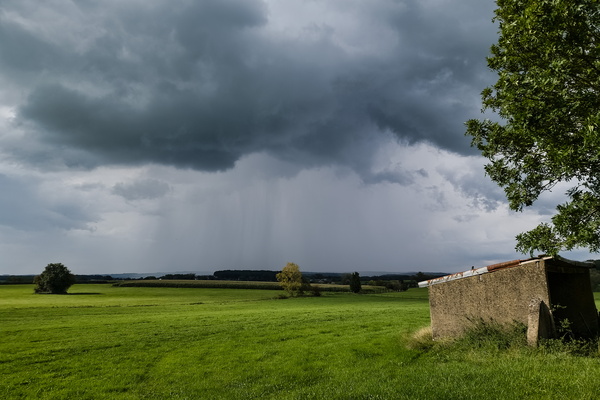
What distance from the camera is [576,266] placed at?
17703mm

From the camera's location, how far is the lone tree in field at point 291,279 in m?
101

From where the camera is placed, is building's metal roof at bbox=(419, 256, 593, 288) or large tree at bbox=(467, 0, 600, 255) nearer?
large tree at bbox=(467, 0, 600, 255)

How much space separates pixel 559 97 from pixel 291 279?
304 feet

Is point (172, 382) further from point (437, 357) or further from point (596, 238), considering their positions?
point (596, 238)

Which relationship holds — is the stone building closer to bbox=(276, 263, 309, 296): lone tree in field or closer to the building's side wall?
the building's side wall

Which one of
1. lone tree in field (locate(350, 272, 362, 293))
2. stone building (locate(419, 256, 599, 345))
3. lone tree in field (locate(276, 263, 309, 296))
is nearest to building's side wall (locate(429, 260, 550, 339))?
stone building (locate(419, 256, 599, 345))

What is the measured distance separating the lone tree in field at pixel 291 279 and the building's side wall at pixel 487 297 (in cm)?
8159

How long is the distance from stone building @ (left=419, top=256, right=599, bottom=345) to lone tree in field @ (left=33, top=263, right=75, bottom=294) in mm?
120582

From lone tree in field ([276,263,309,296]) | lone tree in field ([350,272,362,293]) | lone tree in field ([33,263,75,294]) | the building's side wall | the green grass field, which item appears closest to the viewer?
the green grass field

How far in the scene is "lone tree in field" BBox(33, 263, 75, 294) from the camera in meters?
111

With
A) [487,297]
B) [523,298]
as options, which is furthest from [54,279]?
[523,298]

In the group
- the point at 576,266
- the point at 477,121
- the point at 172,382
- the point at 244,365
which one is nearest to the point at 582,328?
the point at 576,266

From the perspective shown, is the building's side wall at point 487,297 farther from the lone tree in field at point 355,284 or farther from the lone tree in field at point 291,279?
the lone tree in field at point 355,284

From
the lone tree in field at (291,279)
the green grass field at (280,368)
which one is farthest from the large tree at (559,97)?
the lone tree in field at (291,279)
